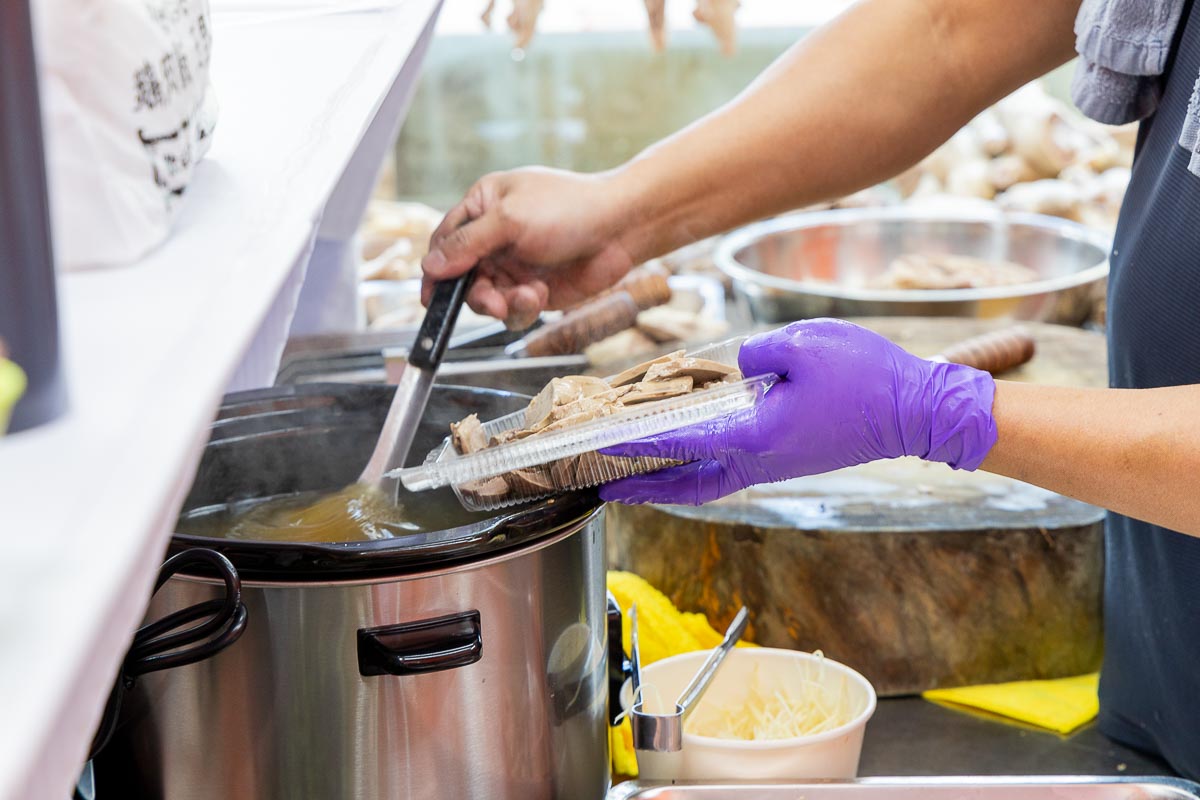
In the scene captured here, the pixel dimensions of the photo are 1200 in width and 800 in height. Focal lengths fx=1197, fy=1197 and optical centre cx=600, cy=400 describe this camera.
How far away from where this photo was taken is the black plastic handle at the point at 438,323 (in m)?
1.45

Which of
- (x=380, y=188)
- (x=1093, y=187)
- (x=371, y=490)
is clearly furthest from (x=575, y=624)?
(x=380, y=188)

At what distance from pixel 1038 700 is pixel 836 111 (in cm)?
90

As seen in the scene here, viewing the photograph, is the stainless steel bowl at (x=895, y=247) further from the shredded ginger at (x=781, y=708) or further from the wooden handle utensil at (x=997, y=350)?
the shredded ginger at (x=781, y=708)

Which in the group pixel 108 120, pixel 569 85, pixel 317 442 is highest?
pixel 569 85

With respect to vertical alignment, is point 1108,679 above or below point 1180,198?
below

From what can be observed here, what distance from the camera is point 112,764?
1.09 metres

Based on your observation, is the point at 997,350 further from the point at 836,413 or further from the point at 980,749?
the point at 836,413

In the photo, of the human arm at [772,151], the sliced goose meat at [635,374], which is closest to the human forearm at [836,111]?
the human arm at [772,151]

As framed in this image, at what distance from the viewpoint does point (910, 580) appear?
1.76 meters

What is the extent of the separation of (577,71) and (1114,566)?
321cm

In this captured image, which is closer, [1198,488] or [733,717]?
[1198,488]

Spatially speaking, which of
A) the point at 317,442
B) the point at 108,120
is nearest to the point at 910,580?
the point at 317,442

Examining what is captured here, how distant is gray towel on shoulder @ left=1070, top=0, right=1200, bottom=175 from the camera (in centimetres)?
144

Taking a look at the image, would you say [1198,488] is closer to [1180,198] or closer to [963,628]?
[1180,198]
